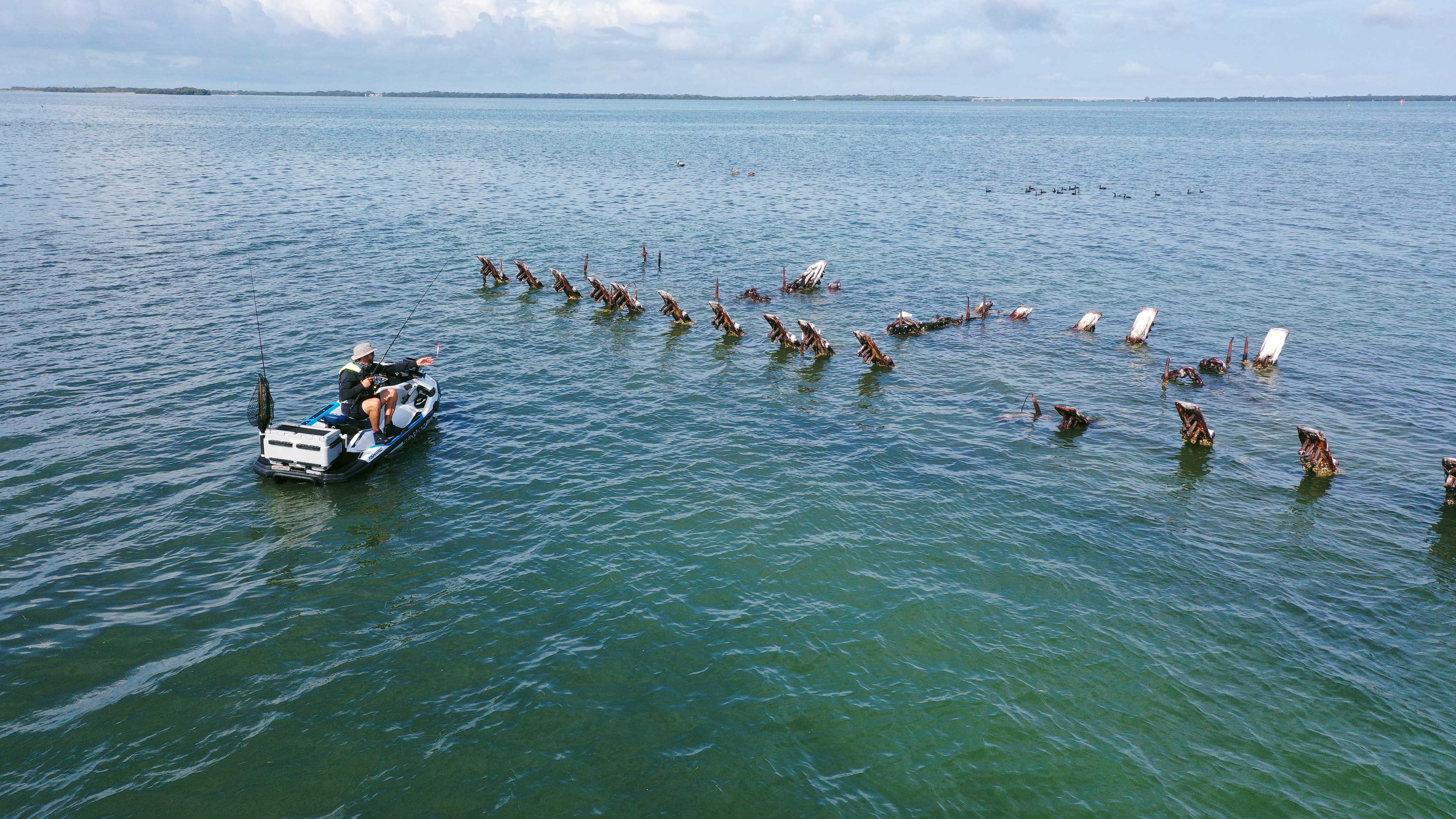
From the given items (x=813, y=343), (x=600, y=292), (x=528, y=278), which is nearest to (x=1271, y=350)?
(x=813, y=343)

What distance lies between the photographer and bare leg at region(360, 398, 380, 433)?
22438 millimetres

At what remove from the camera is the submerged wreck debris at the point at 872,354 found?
3127 cm

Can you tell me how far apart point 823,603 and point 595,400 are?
13.7 metres

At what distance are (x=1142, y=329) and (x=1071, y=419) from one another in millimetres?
12452

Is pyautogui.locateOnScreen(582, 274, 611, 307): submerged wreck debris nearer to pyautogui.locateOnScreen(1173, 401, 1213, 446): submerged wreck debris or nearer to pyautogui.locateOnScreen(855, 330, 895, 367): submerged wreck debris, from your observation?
pyautogui.locateOnScreen(855, 330, 895, 367): submerged wreck debris

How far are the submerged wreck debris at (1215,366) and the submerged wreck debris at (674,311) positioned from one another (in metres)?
21.8

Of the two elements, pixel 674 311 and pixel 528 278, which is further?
pixel 528 278

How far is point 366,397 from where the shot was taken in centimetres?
2277

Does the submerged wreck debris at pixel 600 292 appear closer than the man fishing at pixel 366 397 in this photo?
No

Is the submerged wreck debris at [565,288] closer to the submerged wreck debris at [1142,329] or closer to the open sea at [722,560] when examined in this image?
the open sea at [722,560]

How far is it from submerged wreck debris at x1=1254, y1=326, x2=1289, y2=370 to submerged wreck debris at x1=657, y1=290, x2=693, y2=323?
2417cm

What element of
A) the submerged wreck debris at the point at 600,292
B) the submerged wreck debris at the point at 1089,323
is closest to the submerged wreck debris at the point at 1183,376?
the submerged wreck debris at the point at 1089,323

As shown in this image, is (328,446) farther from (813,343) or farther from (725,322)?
(813,343)

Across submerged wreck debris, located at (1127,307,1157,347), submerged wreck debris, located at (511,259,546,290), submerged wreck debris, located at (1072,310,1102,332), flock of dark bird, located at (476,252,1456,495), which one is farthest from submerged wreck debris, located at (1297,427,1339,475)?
submerged wreck debris, located at (511,259,546,290)
